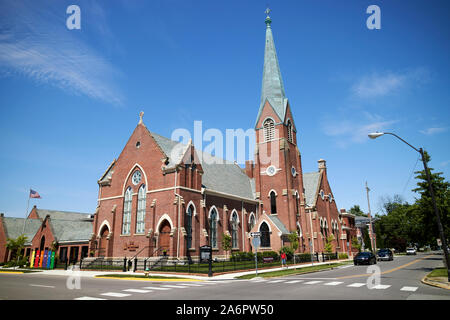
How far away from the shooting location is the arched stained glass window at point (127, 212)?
34.1 m

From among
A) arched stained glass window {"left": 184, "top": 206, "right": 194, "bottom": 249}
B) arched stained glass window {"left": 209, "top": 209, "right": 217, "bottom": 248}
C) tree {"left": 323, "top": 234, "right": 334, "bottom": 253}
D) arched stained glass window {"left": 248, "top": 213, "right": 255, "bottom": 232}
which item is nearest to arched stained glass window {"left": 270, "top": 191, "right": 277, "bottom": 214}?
arched stained glass window {"left": 248, "top": 213, "right": 255, "bottom": 232}

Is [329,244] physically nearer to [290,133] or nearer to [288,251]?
[288,251]

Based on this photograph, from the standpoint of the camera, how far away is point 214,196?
3547cm

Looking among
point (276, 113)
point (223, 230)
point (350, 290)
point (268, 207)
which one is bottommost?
point (350, 290)

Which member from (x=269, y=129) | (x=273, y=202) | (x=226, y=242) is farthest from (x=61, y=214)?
(x=269, y=129)

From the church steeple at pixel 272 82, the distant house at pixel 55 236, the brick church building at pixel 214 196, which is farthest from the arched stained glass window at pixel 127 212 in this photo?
the church steeple at pixel 272 82

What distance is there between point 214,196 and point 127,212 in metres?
10.1

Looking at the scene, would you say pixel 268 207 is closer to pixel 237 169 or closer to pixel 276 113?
pixel 237 169

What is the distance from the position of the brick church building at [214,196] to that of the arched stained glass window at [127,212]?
4.5 inches

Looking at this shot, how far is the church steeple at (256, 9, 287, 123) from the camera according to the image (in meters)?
46.2

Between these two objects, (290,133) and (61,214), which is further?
(61,214)
